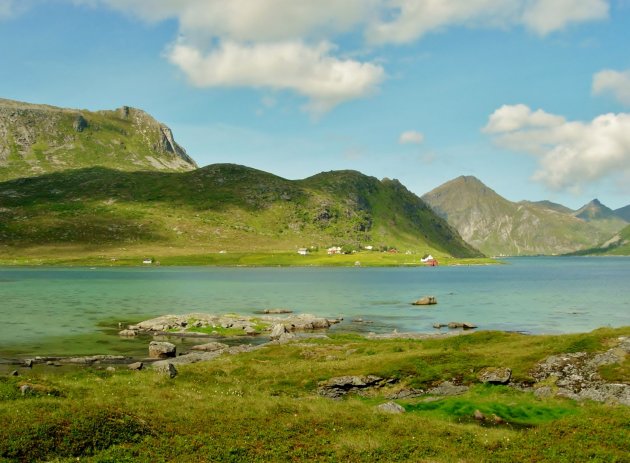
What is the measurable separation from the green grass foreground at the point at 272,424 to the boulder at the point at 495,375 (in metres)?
0.94

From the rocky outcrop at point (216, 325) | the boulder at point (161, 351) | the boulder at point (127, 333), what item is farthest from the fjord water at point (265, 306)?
the boulder at point (161, 351)

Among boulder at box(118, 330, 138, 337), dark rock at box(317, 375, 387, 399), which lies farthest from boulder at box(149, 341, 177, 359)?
dark rock at box(317, 375, 387, 399)

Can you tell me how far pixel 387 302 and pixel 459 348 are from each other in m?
81.0

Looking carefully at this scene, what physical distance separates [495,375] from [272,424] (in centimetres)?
2356

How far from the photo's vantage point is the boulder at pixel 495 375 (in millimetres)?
41531

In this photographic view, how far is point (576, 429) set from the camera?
85.7 feet

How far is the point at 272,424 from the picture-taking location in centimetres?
2641

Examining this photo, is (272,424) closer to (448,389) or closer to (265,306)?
(448,389)

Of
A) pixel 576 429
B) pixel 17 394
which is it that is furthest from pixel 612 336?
pixel 17 394

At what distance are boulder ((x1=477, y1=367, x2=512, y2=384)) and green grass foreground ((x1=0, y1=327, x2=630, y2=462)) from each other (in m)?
0.94

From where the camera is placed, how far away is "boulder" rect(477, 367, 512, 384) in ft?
136

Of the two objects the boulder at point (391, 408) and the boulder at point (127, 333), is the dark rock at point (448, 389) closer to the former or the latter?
the boulder at point (391, 408)

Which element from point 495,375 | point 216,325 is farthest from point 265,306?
point 495,375

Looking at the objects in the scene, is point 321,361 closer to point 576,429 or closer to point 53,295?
point 576,429
